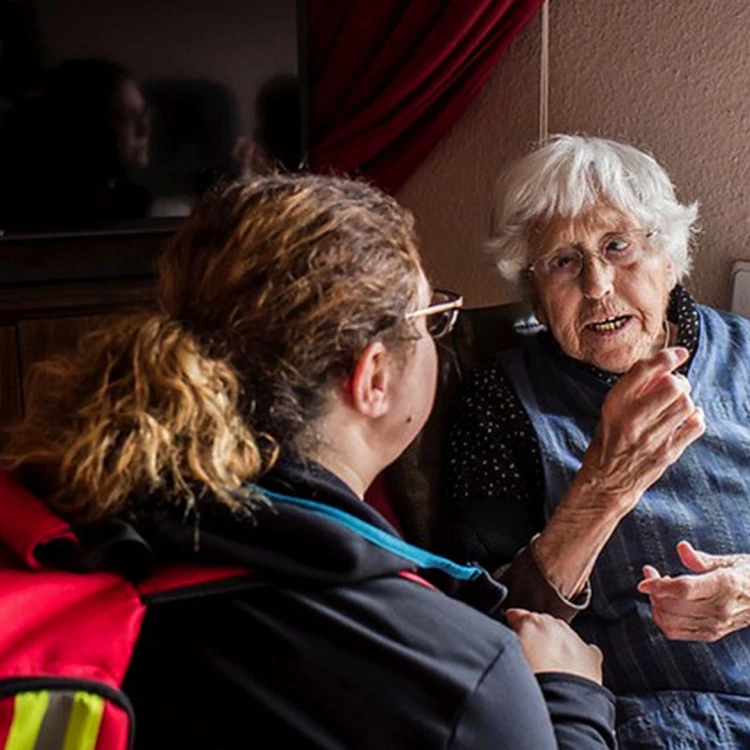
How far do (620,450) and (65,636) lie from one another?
93 centimetres

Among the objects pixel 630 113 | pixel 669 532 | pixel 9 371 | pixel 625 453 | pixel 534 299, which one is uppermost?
pixel 630 113

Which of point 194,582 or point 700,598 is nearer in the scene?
point 194,582

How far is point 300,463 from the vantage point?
972 millimetres

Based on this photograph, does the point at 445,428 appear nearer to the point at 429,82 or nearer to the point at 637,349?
the point at 637,349

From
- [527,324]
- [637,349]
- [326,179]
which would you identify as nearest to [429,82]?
[527,324]

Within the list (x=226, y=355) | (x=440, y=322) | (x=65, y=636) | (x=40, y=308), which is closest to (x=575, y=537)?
(x=440, y=322)

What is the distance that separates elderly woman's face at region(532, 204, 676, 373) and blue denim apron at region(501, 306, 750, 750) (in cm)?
5

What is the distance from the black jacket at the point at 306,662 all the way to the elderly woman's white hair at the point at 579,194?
1.06 metres

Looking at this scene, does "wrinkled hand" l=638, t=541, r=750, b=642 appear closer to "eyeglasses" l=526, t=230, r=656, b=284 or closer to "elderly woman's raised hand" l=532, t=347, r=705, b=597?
"elderly woman's raised hand" l=532, t=347, r=705, b=597

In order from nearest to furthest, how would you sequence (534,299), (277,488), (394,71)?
(277,488) < (534,299) < (394,71)

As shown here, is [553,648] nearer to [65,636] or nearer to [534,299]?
[65,636]

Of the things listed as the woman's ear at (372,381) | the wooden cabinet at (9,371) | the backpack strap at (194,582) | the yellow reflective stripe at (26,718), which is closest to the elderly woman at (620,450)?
the woman's ear at (372,381)

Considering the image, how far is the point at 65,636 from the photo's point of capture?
834mm

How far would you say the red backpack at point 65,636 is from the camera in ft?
2.68
